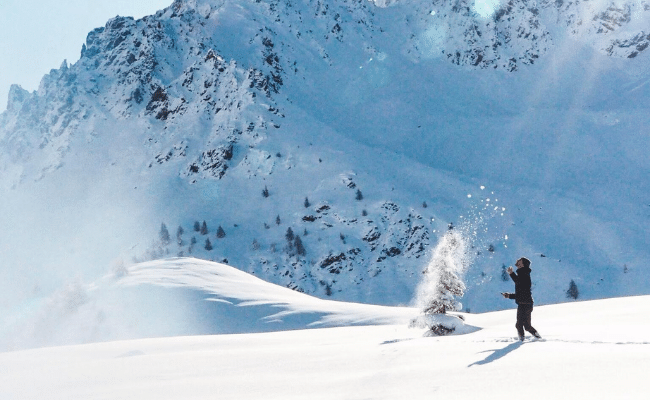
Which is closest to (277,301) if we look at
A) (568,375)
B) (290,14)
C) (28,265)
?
(568,375)

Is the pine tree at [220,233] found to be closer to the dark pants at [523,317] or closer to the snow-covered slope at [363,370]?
the snow-covered slope at [363,370]

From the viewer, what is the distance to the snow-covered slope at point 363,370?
6832 mm

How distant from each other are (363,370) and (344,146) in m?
109

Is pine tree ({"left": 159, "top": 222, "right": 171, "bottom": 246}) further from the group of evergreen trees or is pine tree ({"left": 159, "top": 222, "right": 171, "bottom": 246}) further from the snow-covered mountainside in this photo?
the snow-covered mountainside

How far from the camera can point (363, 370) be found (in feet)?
29.3

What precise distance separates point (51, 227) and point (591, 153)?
350 ft

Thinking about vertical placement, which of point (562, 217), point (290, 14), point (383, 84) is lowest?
point (562, 217)

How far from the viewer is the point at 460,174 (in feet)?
371

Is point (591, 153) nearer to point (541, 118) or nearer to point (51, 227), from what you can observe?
point (541, 118)

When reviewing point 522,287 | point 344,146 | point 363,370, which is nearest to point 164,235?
point 344,146

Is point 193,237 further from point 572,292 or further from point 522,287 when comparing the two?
point 522,287

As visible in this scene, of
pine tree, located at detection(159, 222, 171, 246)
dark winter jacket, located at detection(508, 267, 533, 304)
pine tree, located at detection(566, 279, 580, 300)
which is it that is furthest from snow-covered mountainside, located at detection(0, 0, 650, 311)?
dark winter jacket, located at detection(508, 267, 533, 304)

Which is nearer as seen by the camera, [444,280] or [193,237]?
[444,280]

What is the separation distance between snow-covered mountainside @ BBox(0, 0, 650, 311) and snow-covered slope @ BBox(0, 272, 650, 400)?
2443 inches
